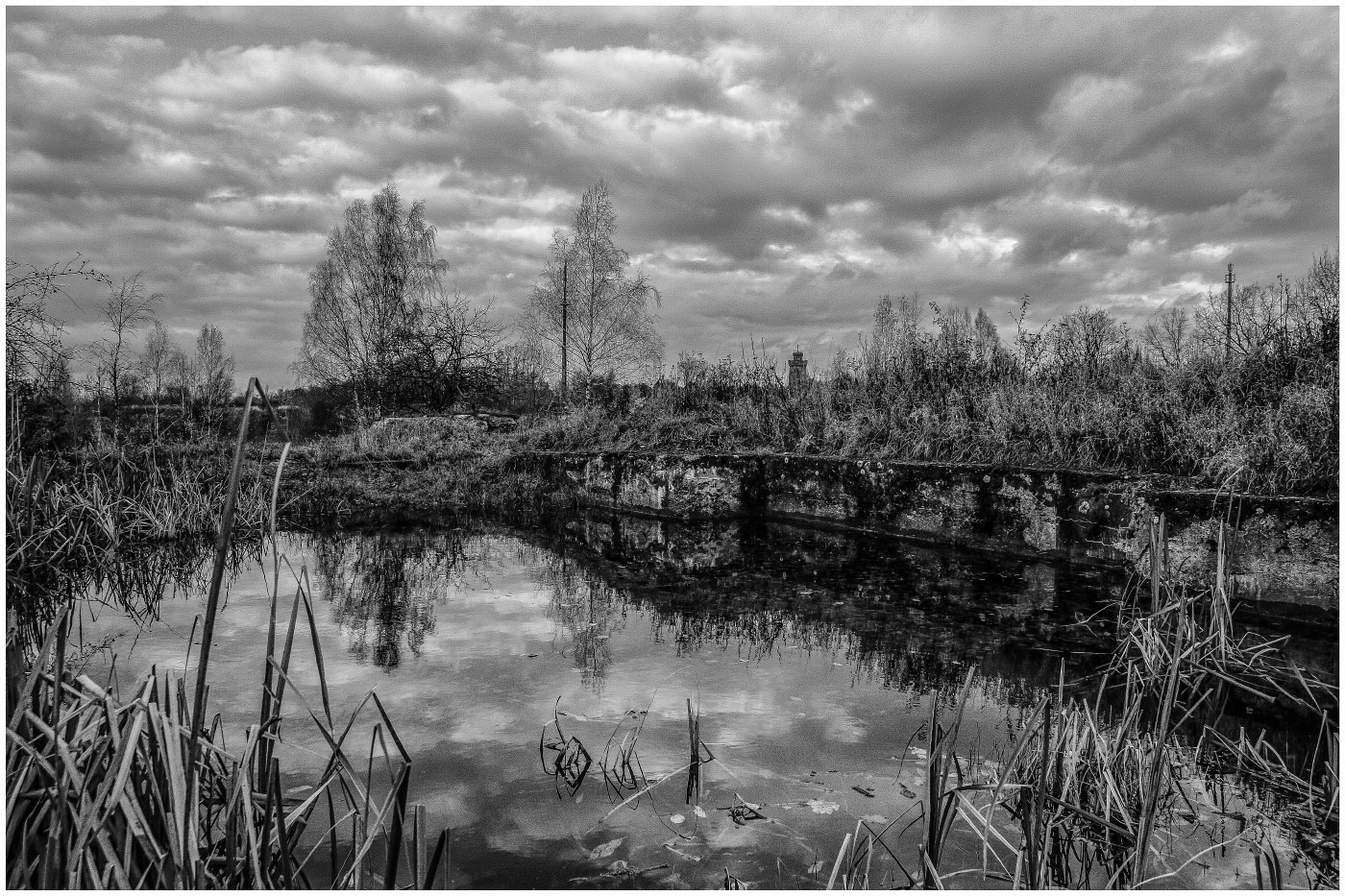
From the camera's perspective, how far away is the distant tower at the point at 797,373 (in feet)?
37.3

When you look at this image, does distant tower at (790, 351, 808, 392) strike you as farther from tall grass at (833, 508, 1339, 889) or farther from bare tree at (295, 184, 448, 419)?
bare tree at (295, 184, 448, 419)

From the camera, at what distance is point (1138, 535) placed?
247 inches

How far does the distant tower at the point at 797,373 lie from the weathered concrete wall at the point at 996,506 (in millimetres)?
2102

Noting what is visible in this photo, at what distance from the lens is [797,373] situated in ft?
38.4

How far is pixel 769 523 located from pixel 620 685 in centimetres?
560

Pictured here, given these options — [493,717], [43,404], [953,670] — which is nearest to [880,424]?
[953,670]

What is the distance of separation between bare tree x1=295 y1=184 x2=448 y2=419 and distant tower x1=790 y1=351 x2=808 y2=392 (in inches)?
577

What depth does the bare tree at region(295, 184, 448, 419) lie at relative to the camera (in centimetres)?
2356

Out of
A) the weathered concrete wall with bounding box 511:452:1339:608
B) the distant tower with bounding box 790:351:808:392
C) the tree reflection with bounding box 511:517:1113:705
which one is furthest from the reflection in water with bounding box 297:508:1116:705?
the distant tower with bounding box 790:351:808:392

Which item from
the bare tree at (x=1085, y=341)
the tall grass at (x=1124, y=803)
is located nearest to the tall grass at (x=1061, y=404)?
the bare tree at (x=1085, y=341)

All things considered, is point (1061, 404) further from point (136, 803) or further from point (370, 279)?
point (370, 279)

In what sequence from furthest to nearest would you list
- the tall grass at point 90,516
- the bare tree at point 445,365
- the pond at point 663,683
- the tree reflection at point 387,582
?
1. the bare tree at point 445,365
2. the tall grass at point 90,516
3. the tree reflection at point 387,582
4. the pond at point 663,683

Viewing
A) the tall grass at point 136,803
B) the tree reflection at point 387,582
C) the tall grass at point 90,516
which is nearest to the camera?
the tall grass at point 136,803

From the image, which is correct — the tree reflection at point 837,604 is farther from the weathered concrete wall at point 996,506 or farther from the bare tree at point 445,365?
the bare tree at point 445,365
